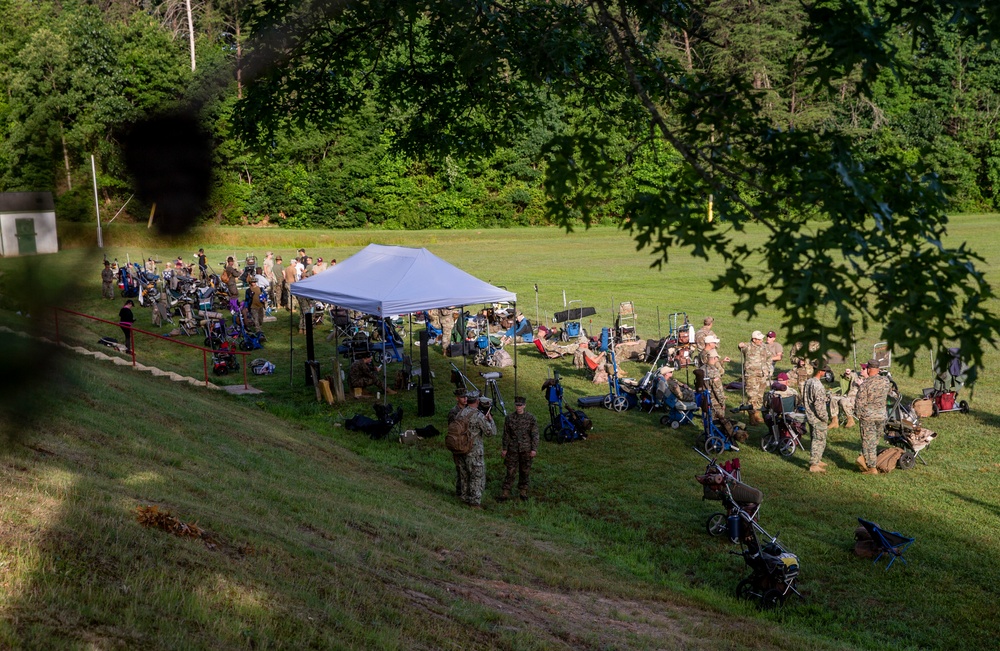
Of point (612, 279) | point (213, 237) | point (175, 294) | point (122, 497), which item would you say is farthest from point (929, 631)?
point (612, 279)

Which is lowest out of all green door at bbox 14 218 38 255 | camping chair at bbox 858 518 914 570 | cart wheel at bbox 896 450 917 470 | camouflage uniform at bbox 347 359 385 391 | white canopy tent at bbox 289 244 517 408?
cart wheel at bbox 896 450 917 470

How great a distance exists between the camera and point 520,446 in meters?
12.6

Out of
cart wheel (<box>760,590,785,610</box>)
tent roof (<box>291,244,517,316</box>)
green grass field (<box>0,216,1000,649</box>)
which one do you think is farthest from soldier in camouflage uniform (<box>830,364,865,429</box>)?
cart wheel (<box>760,590,785,610</box>)

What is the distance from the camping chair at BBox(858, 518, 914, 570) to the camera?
10.1 metres

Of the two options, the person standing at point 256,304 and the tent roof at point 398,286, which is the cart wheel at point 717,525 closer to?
the tent roof at point 398,286

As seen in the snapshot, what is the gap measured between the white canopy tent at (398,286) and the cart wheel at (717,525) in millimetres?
6688

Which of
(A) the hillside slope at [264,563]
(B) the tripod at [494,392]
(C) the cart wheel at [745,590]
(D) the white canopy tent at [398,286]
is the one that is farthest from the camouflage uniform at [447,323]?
(C) the cart wheel at [745,590]

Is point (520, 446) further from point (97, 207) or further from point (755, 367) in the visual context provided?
point (97, 207)

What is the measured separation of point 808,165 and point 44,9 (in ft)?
16.0

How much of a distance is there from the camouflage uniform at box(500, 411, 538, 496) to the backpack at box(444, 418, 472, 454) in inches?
27.6

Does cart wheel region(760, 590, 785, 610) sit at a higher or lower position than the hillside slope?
lower

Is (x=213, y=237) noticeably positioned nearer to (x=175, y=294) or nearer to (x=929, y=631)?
(x=929, y=631)

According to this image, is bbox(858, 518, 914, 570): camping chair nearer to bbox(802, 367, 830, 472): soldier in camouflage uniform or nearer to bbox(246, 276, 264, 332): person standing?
bbox(802, 367, 830, 472): soldier in camouflage uniform

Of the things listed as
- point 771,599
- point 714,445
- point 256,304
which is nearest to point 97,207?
point 771,599
